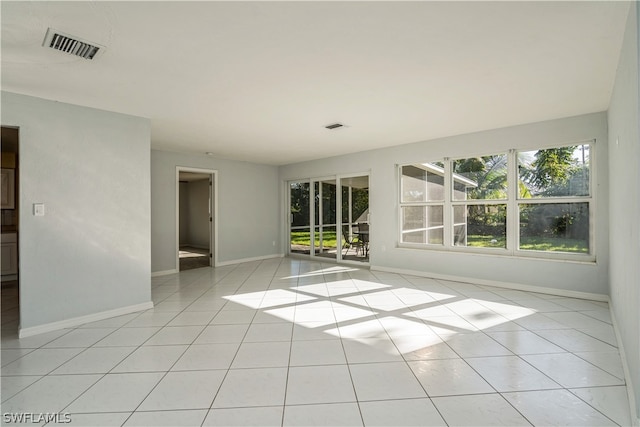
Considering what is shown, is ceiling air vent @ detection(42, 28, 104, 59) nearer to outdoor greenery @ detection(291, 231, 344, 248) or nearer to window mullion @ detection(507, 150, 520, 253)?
window mullion @ detection(507, 150, 520, 253)

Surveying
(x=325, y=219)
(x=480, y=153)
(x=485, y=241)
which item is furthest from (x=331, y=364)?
(x=325, y=219)

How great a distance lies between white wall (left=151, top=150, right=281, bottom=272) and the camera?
6.11 m

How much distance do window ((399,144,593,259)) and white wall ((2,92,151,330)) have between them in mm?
4596

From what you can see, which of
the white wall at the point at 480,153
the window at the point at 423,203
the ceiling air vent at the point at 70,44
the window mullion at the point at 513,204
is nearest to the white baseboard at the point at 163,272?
the white wall at the point at 480,153

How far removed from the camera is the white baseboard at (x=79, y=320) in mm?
3146

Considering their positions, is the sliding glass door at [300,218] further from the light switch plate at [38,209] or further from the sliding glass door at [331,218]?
the light switch plate at [38,209]

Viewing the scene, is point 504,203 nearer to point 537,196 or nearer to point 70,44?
point 537,196

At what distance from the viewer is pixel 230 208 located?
24.1 ft

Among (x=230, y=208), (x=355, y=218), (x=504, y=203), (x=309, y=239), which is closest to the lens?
(x=504, y=203)

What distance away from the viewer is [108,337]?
3090 millimetres

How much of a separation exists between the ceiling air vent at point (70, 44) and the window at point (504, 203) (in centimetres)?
507

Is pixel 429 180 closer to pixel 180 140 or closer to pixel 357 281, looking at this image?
pixel 357 281

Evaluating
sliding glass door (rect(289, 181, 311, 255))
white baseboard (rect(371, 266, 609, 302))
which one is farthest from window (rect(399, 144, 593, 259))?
sliding glass door (rect(289, 181, 311, 255))

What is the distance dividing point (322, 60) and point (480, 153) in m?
3.64
